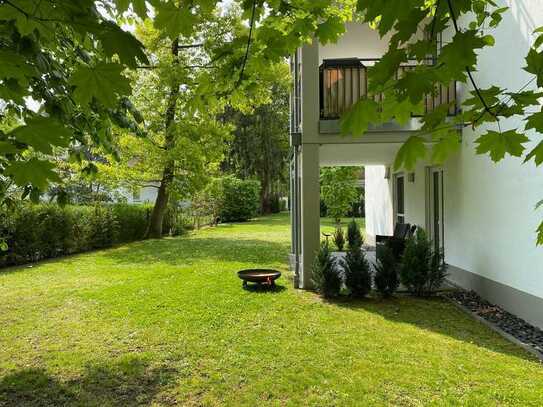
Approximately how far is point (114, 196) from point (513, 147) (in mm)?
21007

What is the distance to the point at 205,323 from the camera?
21.0 ft

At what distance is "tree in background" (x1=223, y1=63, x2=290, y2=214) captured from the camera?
34.6 meters

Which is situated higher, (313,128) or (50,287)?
(313,128)

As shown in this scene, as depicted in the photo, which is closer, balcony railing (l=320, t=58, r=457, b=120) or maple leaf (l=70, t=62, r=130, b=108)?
maple leaf (l=70, t=62, r=130, b=108)

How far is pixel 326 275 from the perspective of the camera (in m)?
7.61

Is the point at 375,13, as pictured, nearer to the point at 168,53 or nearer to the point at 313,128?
the point at 313,128

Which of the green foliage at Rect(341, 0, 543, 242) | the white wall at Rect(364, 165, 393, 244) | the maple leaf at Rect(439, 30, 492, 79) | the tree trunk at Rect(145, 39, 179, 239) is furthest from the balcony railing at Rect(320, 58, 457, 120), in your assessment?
the tree trunk at Rect(145, 39, 179, 239)

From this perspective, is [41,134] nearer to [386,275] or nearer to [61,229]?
[386,275]

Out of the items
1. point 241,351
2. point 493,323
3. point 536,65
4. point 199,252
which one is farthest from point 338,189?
point 536,65

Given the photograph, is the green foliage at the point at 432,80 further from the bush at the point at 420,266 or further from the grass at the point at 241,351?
the bush at the point at 420,266

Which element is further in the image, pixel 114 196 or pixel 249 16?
pixel 114 196

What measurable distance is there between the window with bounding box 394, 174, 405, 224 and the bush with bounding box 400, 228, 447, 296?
19.8ft

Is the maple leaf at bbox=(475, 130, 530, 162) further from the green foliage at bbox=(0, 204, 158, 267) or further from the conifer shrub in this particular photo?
the green foliage at bbox=(0, 204, 158, 267)

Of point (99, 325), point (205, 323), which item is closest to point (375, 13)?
point (205, 323)
